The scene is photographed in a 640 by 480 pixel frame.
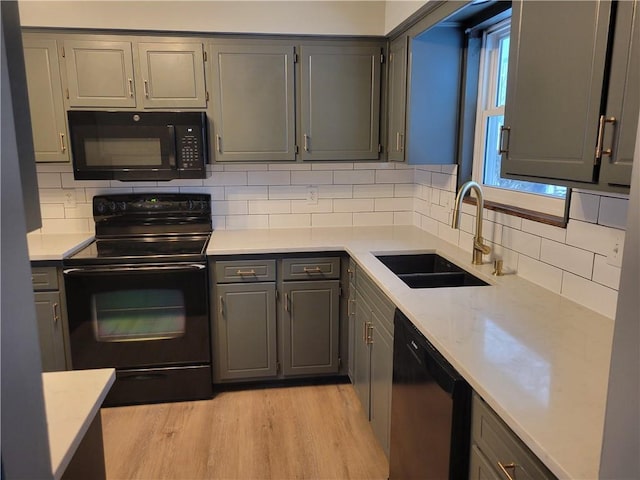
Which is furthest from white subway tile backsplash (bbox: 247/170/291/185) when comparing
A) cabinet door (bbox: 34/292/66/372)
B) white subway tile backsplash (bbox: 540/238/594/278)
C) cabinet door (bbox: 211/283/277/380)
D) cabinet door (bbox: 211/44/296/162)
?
white subway tile backsplash (bbox: 540/238/594/278)

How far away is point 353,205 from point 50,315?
197 centimetres

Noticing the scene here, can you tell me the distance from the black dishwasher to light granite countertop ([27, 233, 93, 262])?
73.8 inches

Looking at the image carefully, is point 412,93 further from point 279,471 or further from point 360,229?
point 279,471

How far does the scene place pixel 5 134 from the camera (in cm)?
52

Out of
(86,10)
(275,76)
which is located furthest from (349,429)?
(86,10)

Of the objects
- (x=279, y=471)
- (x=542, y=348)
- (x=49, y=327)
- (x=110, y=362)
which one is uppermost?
(x=542, y=348)

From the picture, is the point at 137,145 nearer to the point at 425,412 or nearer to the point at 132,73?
the point at 132,73

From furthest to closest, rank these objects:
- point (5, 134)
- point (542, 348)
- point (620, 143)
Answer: point (542, 348) < point (620, 143) < point (5, 134)

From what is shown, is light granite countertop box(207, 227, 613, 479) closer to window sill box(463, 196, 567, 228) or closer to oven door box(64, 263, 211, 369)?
window sill box(463, 196, 567, 228)

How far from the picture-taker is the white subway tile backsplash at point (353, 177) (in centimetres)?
323

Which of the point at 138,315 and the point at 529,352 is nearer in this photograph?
the point at 529,352

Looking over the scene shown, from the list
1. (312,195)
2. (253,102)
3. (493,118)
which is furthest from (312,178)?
(493,118)

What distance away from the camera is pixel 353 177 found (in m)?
3.25

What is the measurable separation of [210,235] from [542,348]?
7.21ft
